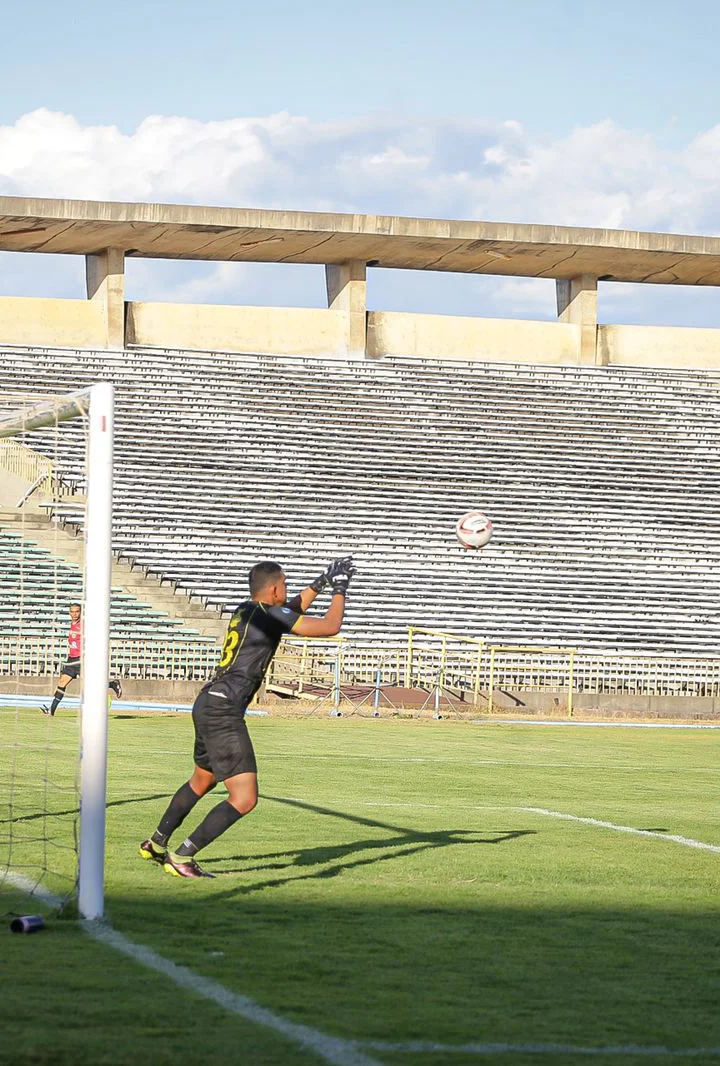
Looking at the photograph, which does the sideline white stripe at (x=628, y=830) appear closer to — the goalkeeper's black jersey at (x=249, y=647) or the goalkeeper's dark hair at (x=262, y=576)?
the goalkeeper's black jersey at (x=249, y=647)

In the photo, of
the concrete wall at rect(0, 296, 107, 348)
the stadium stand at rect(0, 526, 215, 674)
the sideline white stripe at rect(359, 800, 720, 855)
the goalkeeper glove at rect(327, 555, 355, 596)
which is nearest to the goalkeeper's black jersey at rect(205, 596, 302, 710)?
the goalkeeper glove at rect(327, 555, 355, 596)

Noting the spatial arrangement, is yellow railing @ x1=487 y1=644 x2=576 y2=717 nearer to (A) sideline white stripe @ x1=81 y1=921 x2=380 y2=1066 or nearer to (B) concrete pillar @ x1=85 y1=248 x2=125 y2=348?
(B) concrete pillar @ x1=85 y1=248 x2=125 y2=348

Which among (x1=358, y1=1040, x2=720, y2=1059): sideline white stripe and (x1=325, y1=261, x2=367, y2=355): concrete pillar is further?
(x1=325, y1=261, x2=367, y2=355): concrete pillar

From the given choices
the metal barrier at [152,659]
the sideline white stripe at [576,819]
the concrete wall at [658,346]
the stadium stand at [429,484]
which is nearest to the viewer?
the sideline white stripe at [576,819]

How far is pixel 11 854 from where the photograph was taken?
926 cm

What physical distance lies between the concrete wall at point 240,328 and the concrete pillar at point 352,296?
218mm

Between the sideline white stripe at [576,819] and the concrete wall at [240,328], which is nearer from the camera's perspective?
the sideline white stripe at [576,819]

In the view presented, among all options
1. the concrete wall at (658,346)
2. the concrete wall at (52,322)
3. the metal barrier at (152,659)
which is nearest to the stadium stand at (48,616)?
the metal barrier at (152,659)

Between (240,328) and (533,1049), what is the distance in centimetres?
3572

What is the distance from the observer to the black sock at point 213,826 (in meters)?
8.34

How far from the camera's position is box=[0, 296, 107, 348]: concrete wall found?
38.3 metres

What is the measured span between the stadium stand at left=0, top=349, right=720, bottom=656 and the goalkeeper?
20.7 meters

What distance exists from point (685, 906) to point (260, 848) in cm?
283

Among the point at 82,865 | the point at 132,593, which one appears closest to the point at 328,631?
the point at 82,865
